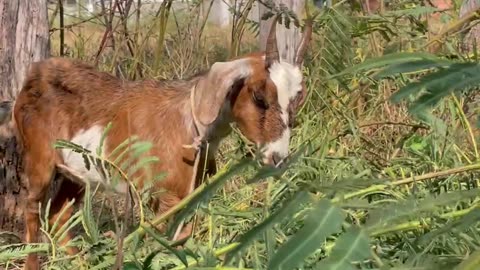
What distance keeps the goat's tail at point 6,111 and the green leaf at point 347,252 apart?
432 centimetres

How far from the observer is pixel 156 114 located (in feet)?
15.5

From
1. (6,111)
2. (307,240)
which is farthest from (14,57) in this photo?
(307,240)

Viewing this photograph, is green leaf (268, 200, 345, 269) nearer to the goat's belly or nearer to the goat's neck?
the goat's neck

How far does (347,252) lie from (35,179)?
4198 millimetres

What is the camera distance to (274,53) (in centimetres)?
444

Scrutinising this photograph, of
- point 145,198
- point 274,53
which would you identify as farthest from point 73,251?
point 274,53

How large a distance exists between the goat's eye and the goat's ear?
0.12 m

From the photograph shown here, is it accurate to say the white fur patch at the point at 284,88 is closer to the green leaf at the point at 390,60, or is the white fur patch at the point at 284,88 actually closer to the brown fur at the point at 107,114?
the brown fur at the point at 107,114

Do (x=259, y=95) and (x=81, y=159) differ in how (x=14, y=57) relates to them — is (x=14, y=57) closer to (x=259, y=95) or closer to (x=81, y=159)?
(x=81, y=159)

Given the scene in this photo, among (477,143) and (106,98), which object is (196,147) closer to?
(106,98)

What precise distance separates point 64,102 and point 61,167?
353 mm

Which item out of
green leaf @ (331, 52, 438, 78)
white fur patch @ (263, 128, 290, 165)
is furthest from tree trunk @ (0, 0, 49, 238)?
green leaf @ (331, 52, 438, 78)

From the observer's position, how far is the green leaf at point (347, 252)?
0.98 metres

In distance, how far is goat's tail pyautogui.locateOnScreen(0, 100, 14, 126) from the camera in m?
5.11
